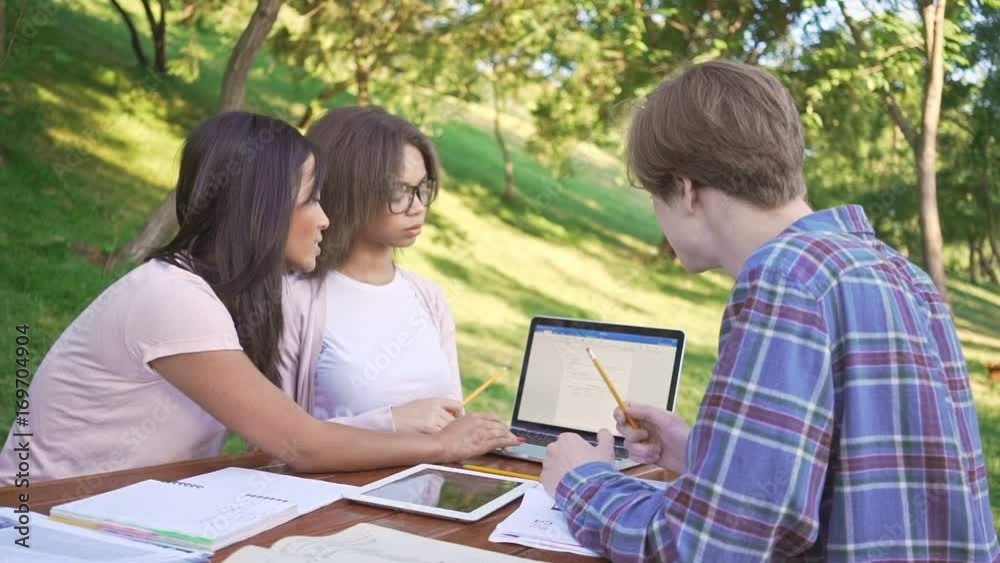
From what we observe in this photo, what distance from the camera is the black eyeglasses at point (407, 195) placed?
279cm

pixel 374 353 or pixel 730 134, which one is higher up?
pixel 730 134

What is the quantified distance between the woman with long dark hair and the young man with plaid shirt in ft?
2.77

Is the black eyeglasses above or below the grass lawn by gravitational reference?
above

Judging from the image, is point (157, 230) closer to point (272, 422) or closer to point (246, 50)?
point (246, 50)

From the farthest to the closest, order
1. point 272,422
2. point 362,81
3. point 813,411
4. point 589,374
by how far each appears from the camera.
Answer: point 362,81, point 589,374, point 272,422, point 813,411

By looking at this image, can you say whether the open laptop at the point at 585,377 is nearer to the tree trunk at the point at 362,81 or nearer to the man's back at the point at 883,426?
the man's back at the point at 883,426

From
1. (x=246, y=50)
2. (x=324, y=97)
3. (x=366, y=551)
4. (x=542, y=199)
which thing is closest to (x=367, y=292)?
(x=366, y=551)

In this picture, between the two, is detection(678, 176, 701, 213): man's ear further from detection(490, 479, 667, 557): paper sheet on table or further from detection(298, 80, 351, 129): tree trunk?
detection(298, 80, 351, 129): tree trunk

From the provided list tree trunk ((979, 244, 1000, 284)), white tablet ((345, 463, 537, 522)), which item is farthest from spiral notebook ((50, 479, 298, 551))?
tree trunk ((979, 244, 1000, 284))

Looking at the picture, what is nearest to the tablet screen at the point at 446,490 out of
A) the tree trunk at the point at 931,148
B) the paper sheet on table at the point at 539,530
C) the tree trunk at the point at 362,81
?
the paper sheet on table at the point at 539,530

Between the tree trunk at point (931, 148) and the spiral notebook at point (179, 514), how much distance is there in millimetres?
5985

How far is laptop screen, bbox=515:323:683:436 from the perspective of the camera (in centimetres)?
238

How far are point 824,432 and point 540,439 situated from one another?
51.9 inches

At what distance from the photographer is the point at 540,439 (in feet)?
8.11
